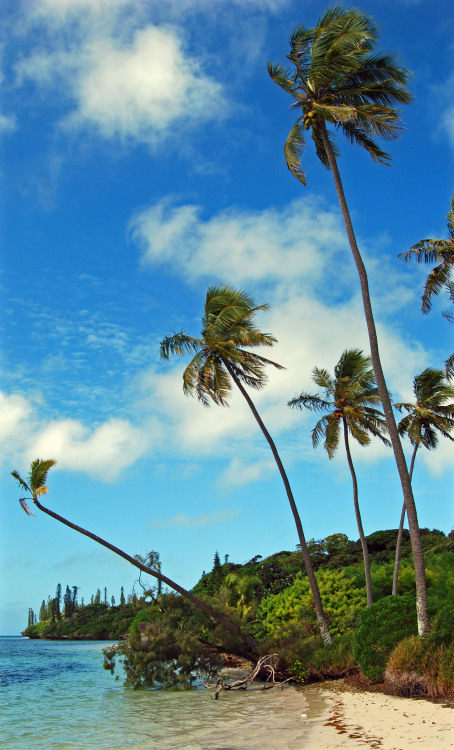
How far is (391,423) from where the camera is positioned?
15.3 meters

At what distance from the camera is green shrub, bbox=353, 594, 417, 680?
1380 centimetres

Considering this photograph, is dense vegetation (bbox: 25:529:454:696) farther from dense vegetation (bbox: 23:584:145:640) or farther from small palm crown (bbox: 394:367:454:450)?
dense vegetation (bbox: 23:584:145:640)

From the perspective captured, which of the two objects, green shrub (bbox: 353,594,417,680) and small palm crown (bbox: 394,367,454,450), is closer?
green shrub (bbox: 353,594,417,680)

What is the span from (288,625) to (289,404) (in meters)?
10.8

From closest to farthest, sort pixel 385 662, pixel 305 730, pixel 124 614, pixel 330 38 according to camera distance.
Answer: pixel 305 730 → pixel 385 662 → pixel 330 38 → pixel 124 614

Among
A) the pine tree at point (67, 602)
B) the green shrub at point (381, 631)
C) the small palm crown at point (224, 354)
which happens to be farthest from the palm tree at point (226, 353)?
the pine tree at point (67, 602)

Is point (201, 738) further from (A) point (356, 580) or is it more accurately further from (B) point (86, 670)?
(B) point (86, 670)

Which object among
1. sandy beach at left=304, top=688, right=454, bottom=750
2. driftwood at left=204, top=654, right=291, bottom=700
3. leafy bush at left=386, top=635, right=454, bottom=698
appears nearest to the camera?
sandy beach at left=304, top=688, right=454, bottom=750

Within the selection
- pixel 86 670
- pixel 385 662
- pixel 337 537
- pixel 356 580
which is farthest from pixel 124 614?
pixel 385 662

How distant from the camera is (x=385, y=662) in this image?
44.9ft

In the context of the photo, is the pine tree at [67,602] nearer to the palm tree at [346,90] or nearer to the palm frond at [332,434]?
the palm frond at [332,434]

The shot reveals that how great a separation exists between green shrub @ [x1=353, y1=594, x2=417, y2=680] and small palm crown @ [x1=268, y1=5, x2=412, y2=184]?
13347mm

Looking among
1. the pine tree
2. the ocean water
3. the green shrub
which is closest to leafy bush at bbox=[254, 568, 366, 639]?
the ocean water

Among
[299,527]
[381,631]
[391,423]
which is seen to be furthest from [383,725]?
[299,527]
